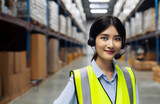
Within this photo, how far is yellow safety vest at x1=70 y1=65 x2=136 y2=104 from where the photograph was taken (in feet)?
2.75

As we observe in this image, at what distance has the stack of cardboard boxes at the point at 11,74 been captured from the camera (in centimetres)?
275

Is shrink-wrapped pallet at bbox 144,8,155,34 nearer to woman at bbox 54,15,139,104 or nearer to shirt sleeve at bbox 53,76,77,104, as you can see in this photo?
woman at bbox 54,15,139,104

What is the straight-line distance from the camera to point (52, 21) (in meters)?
5.46

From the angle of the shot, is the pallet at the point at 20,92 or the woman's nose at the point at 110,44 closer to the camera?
the woman's nose at the point at 110,44

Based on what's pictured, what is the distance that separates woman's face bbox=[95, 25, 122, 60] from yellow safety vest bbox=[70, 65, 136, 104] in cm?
12

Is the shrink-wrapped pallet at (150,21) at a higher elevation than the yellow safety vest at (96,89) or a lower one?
higher

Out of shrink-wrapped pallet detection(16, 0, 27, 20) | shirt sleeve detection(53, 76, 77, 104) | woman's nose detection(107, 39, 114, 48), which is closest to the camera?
shirt sleeve detection(53, 76, 77, 104)

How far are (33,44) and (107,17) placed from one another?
3.31 metres

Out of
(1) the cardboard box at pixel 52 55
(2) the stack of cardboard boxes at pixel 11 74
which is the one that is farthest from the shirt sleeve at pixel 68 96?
(1) the cardboard box at pixel 52 55

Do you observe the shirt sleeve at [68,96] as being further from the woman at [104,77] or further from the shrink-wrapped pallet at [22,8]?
the shrink-wrapped pallet at [22,8]

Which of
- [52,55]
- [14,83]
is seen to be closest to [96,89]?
[14,83]

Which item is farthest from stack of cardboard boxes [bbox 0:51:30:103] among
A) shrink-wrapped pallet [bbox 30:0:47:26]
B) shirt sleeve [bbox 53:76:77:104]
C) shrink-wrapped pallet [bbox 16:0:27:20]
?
shirt sleeve [bbox 53:76:77:104]

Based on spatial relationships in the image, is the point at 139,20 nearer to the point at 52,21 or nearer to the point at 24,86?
the point at 52,21

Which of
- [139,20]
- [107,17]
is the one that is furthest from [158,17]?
[107,17]
